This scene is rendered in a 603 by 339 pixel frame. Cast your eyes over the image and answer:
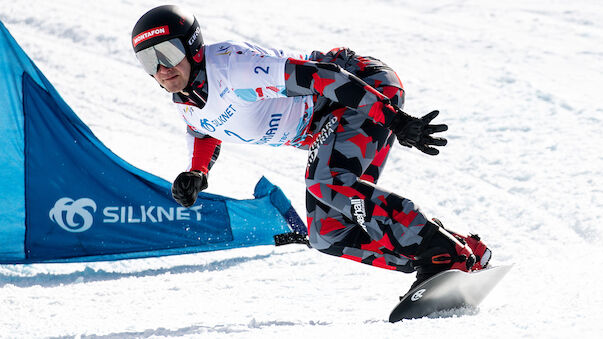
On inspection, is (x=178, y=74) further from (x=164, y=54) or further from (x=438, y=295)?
(x=438, y=295)

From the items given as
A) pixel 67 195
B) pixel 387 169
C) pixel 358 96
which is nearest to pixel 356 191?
pixel 358 96

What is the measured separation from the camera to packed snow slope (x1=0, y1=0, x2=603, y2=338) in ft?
9.87

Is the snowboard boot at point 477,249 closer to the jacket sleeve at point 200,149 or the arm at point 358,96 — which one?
the arm at point 358,96

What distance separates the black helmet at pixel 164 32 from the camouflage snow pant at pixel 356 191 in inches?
24.2

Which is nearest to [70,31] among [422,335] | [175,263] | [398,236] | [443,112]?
[443,112]

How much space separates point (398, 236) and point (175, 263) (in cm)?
187

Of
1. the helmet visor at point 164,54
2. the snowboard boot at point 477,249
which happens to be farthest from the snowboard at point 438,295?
the helmet visor at point 164,54

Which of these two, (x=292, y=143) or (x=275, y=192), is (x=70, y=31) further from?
(x=292, y=143)

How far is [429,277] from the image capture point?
Answer: 2.84 m

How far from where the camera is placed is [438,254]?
2.84m

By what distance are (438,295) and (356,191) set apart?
22.2 inches

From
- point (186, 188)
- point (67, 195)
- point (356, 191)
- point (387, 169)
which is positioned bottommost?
point (387, 169)

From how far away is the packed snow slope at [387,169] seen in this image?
3.01 meters

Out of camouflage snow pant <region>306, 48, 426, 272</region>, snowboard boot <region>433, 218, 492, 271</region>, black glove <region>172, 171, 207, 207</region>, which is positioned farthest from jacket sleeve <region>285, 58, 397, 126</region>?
black glove <region>172, 171, 207, 207</region>
